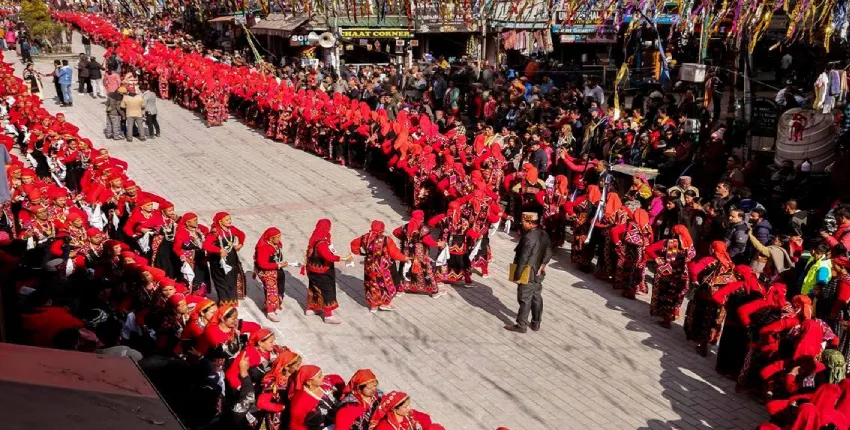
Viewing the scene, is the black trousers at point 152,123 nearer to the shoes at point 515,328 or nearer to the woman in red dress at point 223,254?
the woman in red dress at point 223,254

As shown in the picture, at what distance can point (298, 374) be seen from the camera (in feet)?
A: 20.3

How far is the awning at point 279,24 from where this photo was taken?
30.2m

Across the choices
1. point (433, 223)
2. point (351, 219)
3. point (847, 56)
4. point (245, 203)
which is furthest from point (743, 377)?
point (847, 56)

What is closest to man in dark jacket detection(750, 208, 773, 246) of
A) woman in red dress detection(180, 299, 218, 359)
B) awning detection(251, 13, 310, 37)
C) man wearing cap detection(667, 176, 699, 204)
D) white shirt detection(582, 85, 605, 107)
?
man wearing cap detection(667, 176, 699, 204)

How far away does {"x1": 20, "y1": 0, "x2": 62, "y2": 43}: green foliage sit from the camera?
38.6 meters

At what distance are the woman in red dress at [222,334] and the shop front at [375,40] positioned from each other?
2132 cm

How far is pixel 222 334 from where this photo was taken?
7023 mm

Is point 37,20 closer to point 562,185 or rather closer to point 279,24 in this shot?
point 279,24

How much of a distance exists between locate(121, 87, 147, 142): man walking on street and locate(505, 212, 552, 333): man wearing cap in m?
13.8

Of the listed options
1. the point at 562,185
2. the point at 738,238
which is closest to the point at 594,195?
the point at 562,185

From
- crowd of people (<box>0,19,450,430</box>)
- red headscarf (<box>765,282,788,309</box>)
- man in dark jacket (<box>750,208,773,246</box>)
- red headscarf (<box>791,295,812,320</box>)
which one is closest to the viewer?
crowd of people (<box>0,19,450,430</box>)

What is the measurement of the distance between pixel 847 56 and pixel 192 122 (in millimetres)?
16955

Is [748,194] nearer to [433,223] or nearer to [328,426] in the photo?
[433,223]

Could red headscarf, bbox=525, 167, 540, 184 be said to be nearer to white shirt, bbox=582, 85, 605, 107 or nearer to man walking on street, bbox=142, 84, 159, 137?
white shirt, bbox=582, 85, 605, 107
